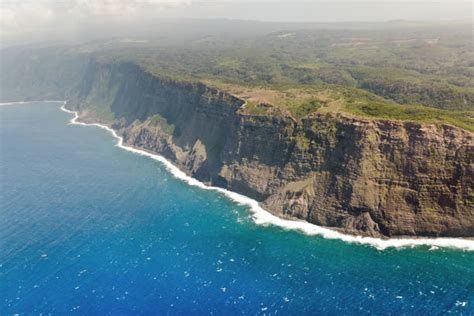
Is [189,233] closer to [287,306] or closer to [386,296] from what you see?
[287,306]

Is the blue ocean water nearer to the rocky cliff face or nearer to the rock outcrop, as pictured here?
the rocky cliff face

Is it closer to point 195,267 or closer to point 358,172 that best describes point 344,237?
point 358,172

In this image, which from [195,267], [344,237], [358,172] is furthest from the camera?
[358,172]

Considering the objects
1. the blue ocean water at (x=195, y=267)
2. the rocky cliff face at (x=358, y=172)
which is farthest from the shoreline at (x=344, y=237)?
the blue ocean water at (x=195, y=267)

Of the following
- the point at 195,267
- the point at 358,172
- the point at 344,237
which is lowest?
the point at 195,267

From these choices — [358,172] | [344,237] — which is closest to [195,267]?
[344,237]

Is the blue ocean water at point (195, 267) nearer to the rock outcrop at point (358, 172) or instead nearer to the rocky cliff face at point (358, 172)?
the rocky cliff face at point (358, 172)

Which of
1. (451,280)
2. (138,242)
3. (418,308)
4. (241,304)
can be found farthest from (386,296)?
(138,242)

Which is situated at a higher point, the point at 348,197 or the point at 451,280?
the point at 348,197

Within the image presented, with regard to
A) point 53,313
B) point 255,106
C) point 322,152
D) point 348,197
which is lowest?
point 53,313
